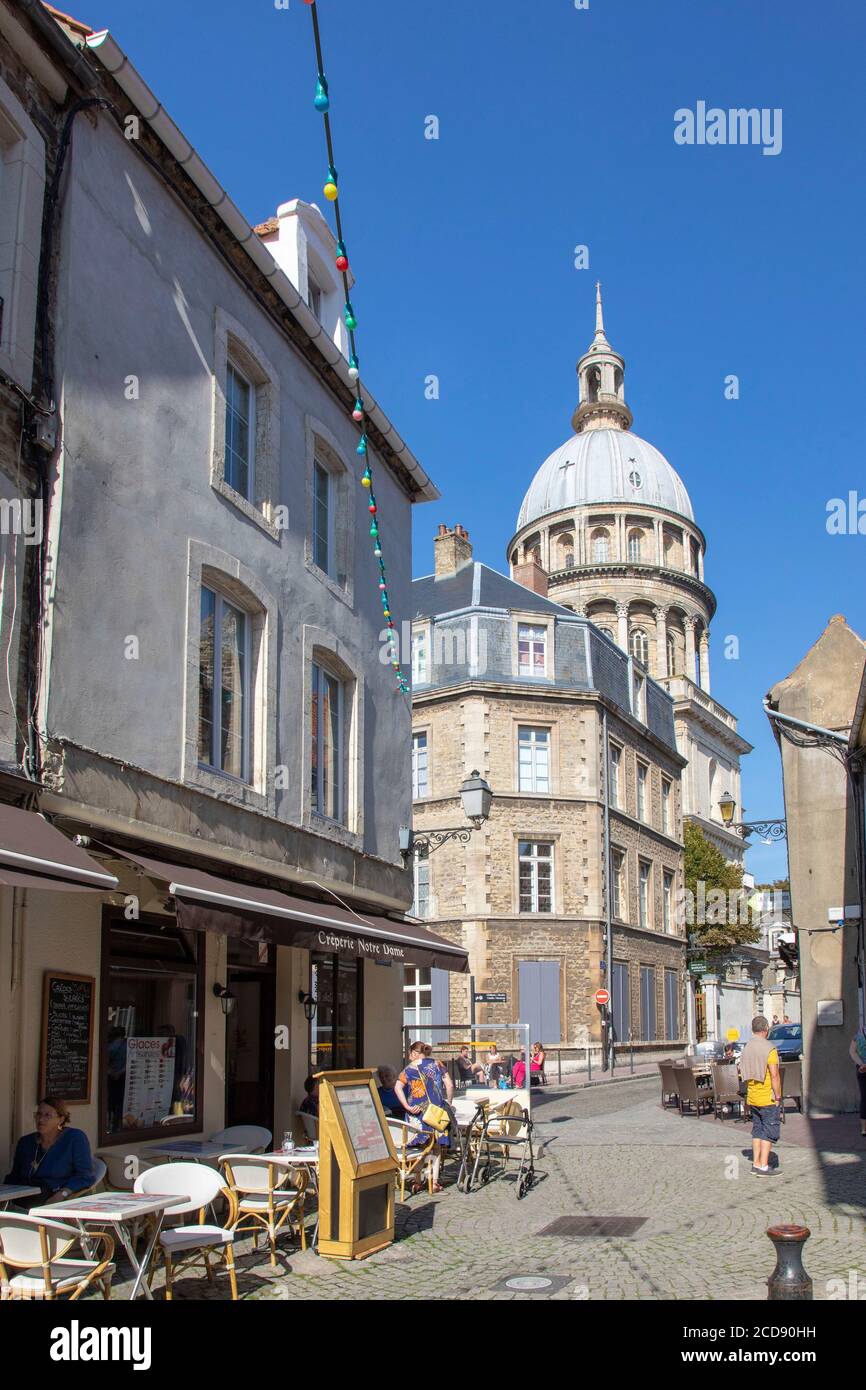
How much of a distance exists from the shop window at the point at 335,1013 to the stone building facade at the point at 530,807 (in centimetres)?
1565

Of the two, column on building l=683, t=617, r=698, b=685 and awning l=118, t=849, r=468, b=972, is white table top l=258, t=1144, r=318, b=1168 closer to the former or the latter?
awning l=118, t=849, r=468, b=972

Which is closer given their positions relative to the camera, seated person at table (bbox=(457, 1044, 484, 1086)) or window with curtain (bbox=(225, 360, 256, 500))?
window with curtain (bbox=(225, 360, 256, 500))

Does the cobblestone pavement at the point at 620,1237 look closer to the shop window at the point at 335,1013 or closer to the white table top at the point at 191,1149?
the white table top at the point at 191,1149

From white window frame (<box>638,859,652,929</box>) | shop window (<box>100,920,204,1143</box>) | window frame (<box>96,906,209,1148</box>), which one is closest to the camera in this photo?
window frame (<box>96,906,209,1148</box>)

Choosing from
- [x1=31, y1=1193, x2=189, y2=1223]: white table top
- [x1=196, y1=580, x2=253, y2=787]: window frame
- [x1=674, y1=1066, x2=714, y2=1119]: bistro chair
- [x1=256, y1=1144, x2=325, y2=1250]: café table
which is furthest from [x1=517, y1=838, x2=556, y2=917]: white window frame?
[x1=31, y1=1193, x2=189, y2=1223]: white table top

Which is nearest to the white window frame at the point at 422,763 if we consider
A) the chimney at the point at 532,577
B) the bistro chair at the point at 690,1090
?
the chimney at the point at 532,577

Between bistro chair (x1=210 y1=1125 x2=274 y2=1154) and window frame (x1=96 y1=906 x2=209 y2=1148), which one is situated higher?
window frame (x1=96 y1=906 x2=209 y2=1148)

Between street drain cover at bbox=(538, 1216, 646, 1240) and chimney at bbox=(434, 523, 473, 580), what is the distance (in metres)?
29.5

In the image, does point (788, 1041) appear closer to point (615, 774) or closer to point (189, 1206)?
point (615, 774)

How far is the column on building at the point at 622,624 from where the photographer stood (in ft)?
210

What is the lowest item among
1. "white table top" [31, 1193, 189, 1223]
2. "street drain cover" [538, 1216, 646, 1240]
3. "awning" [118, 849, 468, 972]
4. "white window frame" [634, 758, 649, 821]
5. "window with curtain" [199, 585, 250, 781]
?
"street drain cover" [538, 1216, 646, 1240]

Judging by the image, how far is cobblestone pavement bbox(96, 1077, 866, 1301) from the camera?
23.5 ft

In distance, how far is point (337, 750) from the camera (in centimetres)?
1505
